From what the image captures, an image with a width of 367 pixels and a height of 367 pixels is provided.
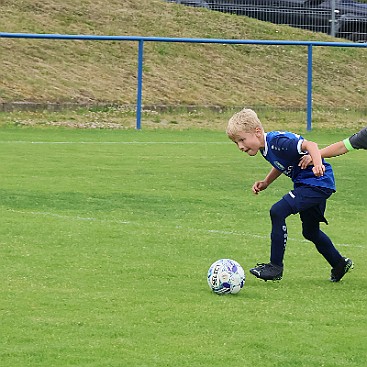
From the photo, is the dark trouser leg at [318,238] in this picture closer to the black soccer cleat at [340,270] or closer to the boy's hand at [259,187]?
the black soccer cleat at [340,270]

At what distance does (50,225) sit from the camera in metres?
10.4

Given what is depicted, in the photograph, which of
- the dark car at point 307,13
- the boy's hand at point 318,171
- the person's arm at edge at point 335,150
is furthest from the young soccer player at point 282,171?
the dark car at point 307,13

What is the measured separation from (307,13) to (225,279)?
27.2 meters

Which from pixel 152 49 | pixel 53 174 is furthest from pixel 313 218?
pixel 152 49

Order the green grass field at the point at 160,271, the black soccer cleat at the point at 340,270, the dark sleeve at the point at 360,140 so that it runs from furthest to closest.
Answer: the black soccer cleat at the point at 340,270, the dark sleeve at the point at 360,140, the green grass field at the point at 160,271

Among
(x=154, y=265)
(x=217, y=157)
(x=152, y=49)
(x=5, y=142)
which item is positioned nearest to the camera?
(x=154, y=265)

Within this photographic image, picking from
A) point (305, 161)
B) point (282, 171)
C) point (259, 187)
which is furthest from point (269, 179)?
point (305, 161)

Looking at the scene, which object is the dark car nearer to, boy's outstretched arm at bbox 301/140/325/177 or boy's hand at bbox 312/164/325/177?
boy's outstretched arm at bbox 301/140/325/177

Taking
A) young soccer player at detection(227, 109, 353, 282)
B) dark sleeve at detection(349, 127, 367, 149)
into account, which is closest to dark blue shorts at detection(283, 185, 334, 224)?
young soccer player at detection(227, 109, 353, 282)

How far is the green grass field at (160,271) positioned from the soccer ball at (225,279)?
78 millimetres

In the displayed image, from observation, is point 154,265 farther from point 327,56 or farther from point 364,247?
point 327,56

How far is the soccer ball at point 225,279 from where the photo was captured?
24.6ft

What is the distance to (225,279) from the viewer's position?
296 inches

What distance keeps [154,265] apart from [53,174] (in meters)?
6.16
